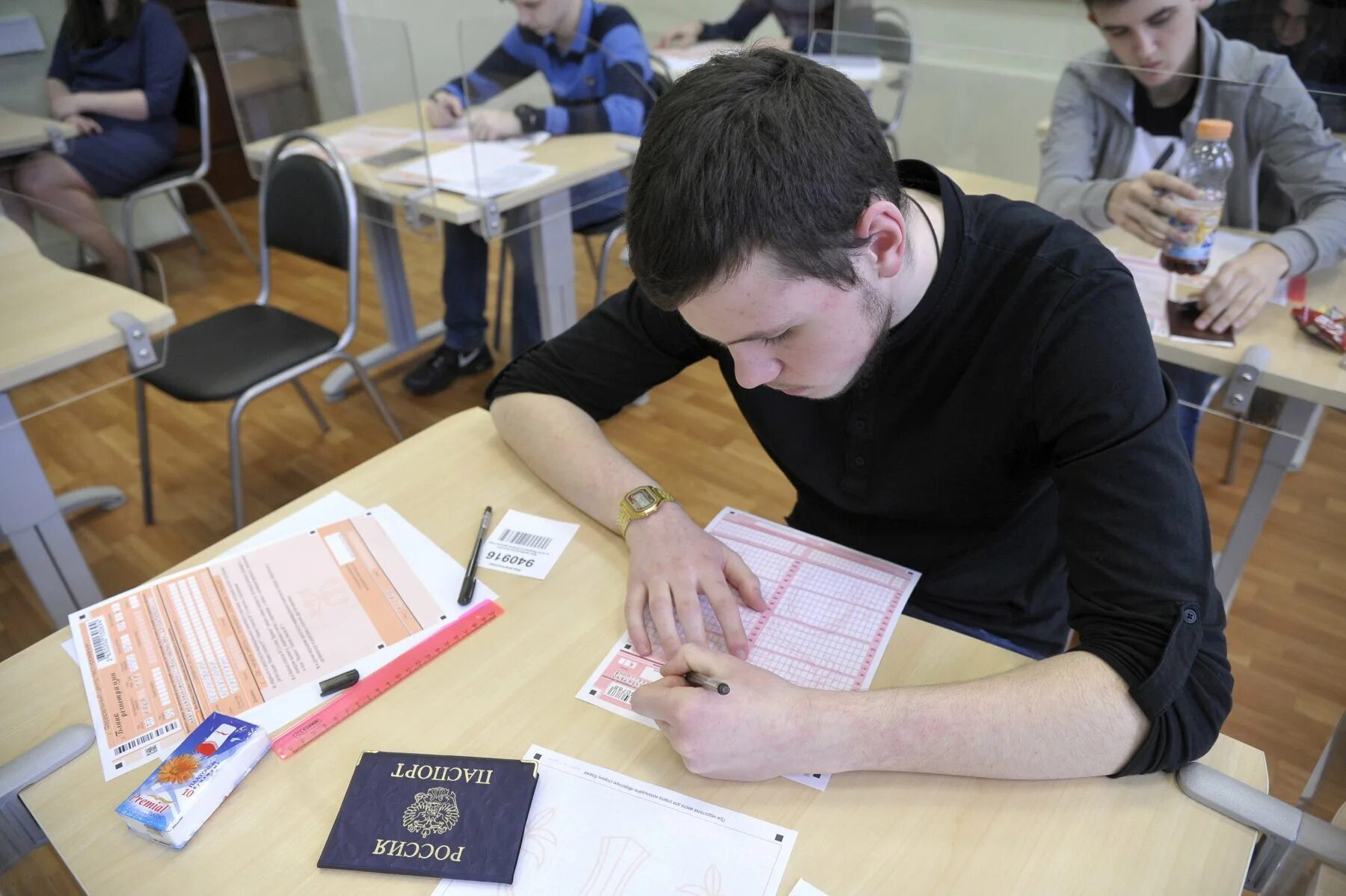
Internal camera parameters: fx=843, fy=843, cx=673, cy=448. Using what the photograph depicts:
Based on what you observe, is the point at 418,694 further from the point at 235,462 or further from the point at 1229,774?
the point at 235,462

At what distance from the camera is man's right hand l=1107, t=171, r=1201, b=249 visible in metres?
1.56

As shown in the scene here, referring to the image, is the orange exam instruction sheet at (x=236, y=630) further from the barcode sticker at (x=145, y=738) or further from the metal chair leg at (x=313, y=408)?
the metal chair leg at (x=313, y=408)

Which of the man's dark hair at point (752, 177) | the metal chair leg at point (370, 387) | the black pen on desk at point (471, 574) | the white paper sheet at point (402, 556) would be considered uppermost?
the man's dark hair at point (752, 177)

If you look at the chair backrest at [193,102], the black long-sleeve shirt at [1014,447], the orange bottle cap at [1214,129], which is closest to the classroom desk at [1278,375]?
the orange bottle cap at [1214,129]

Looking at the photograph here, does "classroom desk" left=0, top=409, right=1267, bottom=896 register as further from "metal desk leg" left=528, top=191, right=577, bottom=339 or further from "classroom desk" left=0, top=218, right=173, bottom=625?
"metal desk leg" left=528, top=191, right=577, bottom=339

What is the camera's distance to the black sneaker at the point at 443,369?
9.38 feet

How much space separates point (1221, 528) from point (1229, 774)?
1.71 m

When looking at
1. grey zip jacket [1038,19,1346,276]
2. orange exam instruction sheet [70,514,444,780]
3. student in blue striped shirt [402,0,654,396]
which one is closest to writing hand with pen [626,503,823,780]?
orange exam instruction sheet [70,514,444,780]

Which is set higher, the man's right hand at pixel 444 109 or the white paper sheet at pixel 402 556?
the man's right hand at pixel 444 109

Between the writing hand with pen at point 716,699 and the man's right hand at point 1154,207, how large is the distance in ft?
4.11

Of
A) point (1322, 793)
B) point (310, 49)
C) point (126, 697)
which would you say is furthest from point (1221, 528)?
point (310, 49)

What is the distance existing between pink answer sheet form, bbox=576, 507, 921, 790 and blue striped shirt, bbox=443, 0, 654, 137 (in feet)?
5.87

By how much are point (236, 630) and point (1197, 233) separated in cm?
167

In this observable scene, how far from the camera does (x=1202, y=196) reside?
155cm
